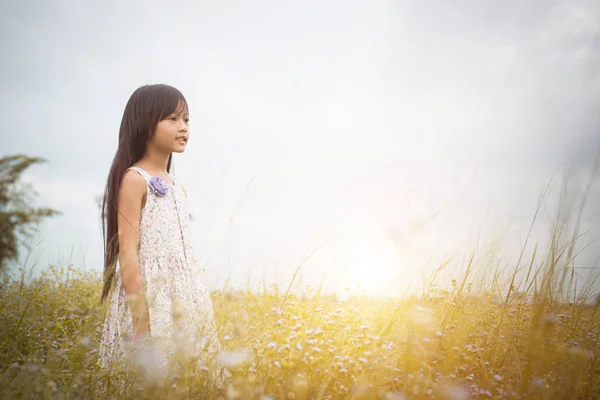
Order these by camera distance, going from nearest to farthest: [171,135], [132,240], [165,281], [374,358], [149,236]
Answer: [374,358], [165,281], [132,240], [149,236], [171,135]

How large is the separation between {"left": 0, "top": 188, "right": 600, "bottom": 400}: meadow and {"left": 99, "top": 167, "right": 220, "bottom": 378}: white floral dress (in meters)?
0.17

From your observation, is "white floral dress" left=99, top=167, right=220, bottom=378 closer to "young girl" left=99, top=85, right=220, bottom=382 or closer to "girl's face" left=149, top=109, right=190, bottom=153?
"young girl" left=99, top=85, right=220, bottom=382

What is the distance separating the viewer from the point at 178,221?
3094 mm

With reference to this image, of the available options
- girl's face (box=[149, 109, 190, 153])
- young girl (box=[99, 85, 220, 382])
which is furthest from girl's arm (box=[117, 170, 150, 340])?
girl's face (box=[149, 109, 190, 153])

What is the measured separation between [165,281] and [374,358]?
1356mm

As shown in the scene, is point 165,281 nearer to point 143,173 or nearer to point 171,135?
point 143,173

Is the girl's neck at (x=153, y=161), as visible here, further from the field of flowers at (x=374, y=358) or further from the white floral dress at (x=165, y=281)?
the field of flowers at (x=374, y=358)

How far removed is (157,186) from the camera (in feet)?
9.54

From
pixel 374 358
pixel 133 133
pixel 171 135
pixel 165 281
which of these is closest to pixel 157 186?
pixel 171 135

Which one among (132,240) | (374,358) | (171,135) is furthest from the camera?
(171,135)

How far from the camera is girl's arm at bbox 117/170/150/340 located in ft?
8.32

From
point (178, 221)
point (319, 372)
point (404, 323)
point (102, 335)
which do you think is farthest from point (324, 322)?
point (102, 335)

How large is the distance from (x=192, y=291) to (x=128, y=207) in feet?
2.45

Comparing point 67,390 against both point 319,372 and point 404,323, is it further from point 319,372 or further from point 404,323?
point 404,323
